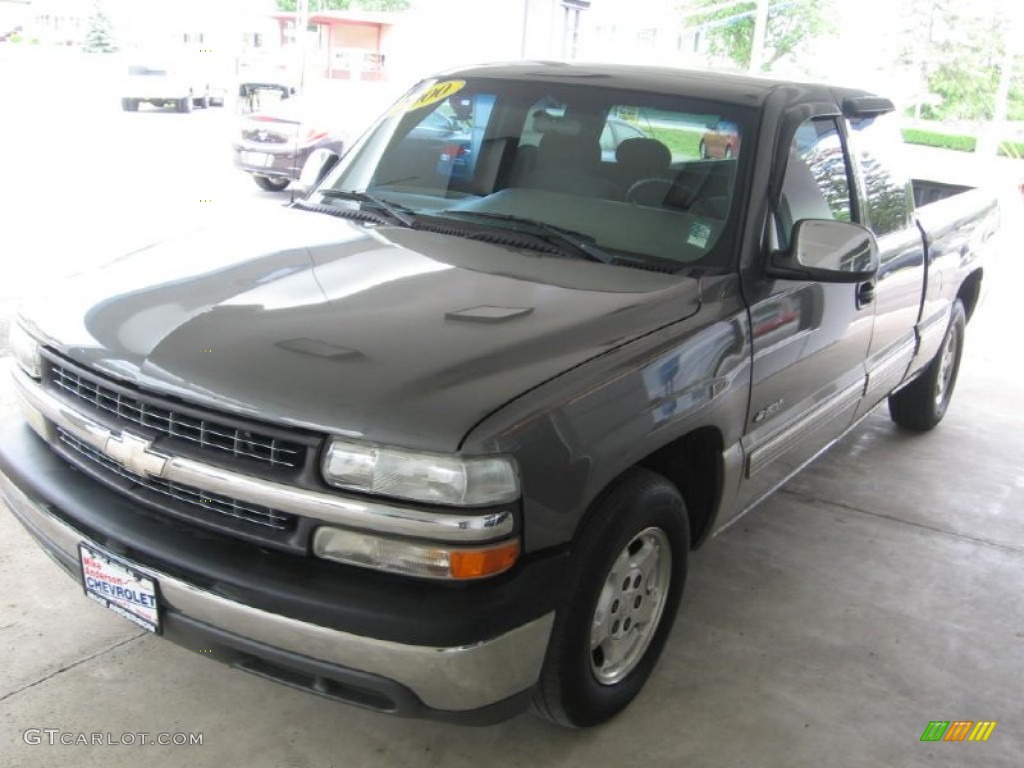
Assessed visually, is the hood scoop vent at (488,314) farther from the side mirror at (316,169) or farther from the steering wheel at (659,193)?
the side mirror at (316,169)

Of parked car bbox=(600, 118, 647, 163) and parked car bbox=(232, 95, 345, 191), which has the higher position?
parked car bbox=(600, 118, 647, 163)

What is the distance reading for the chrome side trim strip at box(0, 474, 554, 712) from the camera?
2154mm

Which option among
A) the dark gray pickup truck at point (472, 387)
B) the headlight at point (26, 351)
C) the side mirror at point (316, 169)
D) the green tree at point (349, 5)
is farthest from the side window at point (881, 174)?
the green tree at point (349, 5)

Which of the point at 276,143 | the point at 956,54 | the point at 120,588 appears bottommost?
the point at 276,143

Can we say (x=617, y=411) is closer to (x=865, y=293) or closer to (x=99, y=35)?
(x=865, y=293)

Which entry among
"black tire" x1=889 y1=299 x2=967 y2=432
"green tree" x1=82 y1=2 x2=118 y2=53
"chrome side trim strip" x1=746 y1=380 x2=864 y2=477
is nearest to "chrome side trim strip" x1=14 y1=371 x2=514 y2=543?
"chrome side trim strip" x1=746 y1=380 x2=864 y2=477

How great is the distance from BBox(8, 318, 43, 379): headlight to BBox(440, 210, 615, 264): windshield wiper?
4.63ft

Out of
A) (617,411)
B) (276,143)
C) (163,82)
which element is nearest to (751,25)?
(163,82)

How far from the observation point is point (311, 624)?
2172mm

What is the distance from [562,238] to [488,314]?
2.21 ft

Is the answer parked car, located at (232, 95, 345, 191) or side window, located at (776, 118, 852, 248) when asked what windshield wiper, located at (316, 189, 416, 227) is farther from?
parked car, located at (232, 95, 345, 191)

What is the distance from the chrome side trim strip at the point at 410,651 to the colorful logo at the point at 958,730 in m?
1.38

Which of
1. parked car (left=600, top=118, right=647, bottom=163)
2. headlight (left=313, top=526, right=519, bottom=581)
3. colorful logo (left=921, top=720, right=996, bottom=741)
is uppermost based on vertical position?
parked car (left=600, top=118, right=647, bottom=163)

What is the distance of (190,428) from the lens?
2.34m
